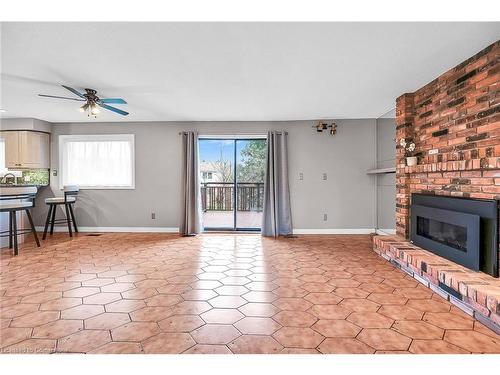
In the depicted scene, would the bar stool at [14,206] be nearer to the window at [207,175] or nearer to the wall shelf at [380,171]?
the window at [207,175]

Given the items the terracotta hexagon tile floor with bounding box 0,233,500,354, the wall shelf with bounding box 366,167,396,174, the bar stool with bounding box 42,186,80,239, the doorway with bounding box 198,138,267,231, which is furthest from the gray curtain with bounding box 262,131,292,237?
the bar stool with bounding box 42,186,80,239

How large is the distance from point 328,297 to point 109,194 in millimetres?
4891

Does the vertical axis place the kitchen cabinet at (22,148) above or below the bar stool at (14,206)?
above

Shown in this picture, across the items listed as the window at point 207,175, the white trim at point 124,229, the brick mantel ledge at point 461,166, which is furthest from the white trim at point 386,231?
the white trim at point 124,229

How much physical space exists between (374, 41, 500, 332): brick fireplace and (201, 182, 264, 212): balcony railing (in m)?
3.44

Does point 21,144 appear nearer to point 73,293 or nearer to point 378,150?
point 73,293

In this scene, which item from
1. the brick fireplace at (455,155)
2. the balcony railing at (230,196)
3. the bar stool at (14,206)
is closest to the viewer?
the brick fireplace at (455,155)

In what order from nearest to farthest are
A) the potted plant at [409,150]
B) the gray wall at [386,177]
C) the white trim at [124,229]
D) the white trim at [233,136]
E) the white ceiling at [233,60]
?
the white ceiling at [233,60] → the potted plant at [409,150] → the gray wall at [386,177] → the white trim at [233,136] → the white trim at [124,229]

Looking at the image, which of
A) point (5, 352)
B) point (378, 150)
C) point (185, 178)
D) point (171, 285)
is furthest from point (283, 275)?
point (378, 150)

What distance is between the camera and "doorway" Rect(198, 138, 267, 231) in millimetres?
5793

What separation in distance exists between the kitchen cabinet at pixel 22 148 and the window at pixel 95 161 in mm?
418

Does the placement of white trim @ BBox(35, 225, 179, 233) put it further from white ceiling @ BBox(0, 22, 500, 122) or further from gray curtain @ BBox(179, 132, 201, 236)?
white ceiling @ BBox(0, 22, 500, 122)

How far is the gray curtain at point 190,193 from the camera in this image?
5.39m

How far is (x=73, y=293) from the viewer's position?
2.64 m
